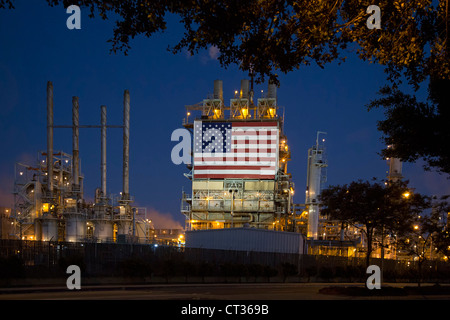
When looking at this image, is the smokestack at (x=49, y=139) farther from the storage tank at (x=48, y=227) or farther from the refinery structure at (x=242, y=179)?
the refinery structure at (x=242, y=179)

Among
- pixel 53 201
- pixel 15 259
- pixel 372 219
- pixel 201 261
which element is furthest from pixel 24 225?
pixel 372 219

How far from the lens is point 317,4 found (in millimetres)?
10609

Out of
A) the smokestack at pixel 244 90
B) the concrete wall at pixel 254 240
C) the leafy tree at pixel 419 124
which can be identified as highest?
the smokestack at pixel 244 90

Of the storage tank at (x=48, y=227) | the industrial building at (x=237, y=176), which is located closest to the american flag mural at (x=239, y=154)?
the industrial building at (x=237, y=176)

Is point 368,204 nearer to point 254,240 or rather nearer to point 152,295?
point 152,295

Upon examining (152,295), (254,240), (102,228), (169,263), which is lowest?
(102,228)

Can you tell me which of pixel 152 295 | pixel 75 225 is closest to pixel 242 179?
pixel 75 225

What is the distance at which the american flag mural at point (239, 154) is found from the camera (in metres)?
80.1

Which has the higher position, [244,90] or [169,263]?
[244,90]

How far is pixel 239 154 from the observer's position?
Result: 8031 centimetres

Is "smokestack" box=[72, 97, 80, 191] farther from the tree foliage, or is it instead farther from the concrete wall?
the tree foliage

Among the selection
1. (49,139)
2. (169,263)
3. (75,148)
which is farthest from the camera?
(75,148)

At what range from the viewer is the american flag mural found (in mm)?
80062

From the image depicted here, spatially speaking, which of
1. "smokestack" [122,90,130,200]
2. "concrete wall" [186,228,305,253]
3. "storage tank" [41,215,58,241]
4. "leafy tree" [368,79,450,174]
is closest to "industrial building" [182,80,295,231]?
"smokestack" [122,90,130,200]
